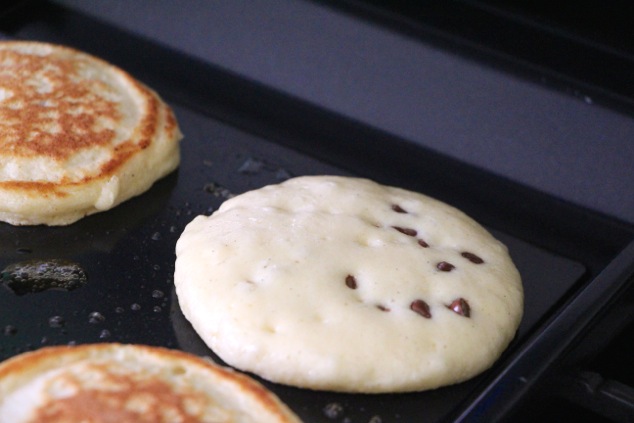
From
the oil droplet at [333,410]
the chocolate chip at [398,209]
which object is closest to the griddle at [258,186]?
the oil droplet at [333,410]

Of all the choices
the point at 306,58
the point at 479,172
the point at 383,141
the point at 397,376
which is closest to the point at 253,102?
the point at 306,58

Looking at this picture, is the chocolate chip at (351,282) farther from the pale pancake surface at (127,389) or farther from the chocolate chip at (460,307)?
the pale pancake surface at (127,389)

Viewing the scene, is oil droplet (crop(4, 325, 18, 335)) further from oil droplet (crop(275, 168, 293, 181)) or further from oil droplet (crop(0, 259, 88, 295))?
oil droplet (crop(275, 168, 293, 181))

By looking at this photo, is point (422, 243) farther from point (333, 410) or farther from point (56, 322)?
point (56, 322)

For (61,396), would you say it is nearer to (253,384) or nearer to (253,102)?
(253,384)

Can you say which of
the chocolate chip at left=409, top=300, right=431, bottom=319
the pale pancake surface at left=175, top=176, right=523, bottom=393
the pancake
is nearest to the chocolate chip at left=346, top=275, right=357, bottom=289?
the pale pancake surface at left=175, top=176, right=523, bottom=393
